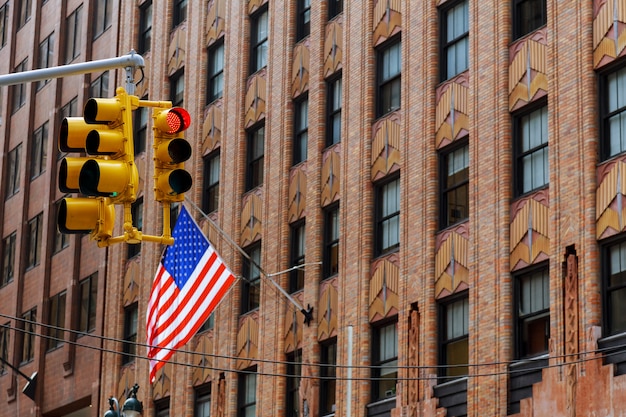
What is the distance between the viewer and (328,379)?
37656 millimetres

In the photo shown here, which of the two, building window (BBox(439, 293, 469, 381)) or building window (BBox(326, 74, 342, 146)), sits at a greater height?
building window (BBox(326, 74, 342, 146))

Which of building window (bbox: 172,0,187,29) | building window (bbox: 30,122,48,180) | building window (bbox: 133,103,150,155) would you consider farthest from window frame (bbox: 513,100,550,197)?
building window (bbox: 30,122,48,180)

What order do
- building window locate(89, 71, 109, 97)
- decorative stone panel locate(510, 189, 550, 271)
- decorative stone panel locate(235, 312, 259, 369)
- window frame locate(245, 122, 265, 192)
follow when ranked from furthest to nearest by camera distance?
1. building window locate(89, 71, 109, 97)
2. window frame locate(245, 122, 265, 192)
3. decorative stone panel locate(235, 312, 259, 369)
4. decorative stone panel locate(510, 189, 550, 271)

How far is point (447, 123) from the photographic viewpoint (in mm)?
34406

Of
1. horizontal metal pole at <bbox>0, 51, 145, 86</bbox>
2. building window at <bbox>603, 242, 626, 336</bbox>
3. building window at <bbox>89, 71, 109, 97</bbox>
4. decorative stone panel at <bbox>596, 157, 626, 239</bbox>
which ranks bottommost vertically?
horizontal metal pole at <bbox>0, 51, 145, 86</bbox>

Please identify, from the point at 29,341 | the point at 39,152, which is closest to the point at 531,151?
the point at 29,341

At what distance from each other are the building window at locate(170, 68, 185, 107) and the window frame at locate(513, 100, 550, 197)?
17.9 m

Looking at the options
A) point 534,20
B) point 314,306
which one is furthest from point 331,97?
point 534,20

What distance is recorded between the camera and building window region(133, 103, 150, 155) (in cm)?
5019

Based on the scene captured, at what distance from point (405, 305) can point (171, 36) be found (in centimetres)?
→ 1808

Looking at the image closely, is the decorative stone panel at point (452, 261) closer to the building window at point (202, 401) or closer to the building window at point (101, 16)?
the building window at point (202, 401)

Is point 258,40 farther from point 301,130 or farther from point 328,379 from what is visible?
point 328,379

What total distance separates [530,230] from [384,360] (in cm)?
610

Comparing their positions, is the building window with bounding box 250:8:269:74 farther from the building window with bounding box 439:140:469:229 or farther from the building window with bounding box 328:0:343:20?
the building window with bounding box 439:140:469:229
